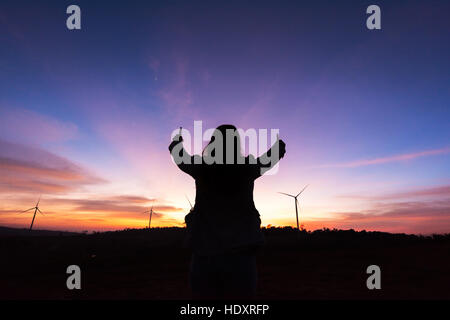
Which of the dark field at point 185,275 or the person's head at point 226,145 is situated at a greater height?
the person's head at point 226,145

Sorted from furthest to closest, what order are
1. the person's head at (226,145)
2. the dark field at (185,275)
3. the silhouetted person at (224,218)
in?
the dark field at (185,275)
the person's head at (226,145)
the silhouetted person at (224,218)

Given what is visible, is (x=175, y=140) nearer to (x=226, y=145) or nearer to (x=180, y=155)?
(x=180, y=155)

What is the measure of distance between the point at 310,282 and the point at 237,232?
10110 millimetres

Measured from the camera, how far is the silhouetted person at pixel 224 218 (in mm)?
2625

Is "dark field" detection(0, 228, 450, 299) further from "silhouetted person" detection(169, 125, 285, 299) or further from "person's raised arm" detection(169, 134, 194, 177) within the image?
"person's raised arm" detection(169, 134, 194, 177)

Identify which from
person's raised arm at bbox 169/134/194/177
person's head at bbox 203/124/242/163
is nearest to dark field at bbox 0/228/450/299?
person's raised arm at bbox 169/134/194/177

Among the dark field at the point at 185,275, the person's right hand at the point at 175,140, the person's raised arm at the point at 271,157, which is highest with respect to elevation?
the person's right hand at the point at 175,140

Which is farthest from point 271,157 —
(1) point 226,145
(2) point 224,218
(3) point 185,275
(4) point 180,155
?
(3) point 185,275

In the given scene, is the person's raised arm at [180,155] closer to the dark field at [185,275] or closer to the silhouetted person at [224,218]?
the silhouetted person at [224,218]

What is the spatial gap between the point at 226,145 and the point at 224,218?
30.0 inches

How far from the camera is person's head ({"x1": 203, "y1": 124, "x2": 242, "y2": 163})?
2828 mm

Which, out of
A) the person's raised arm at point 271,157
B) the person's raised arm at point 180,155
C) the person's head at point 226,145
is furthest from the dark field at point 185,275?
the person's raised arm at point 271,157
